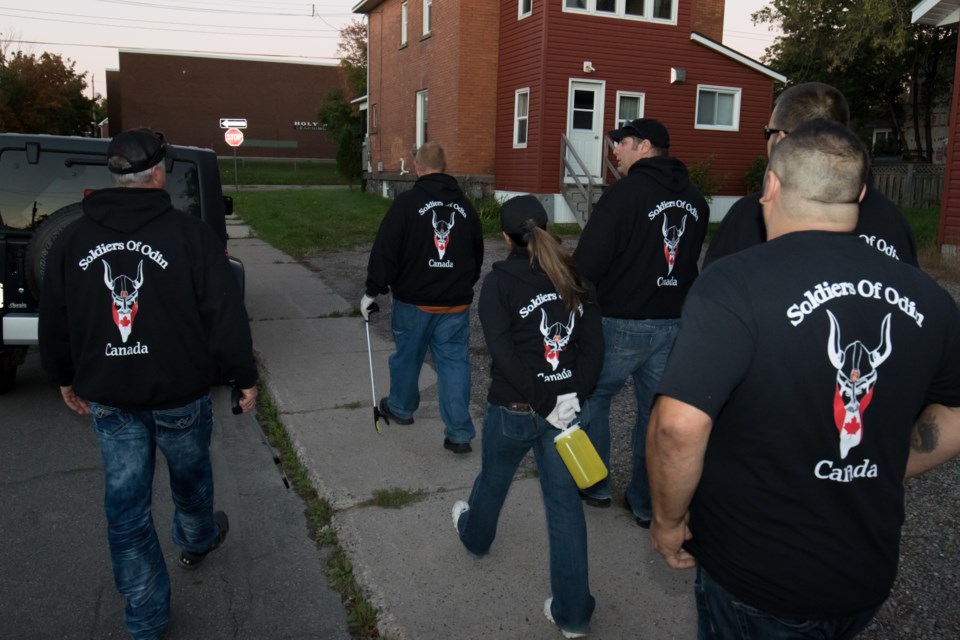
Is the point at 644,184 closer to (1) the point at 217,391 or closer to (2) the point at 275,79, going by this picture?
(1) the point at 217,391

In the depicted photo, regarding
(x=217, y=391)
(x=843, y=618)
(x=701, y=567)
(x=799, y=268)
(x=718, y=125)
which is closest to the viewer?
(x=799, y=268)

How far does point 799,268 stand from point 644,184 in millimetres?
2293

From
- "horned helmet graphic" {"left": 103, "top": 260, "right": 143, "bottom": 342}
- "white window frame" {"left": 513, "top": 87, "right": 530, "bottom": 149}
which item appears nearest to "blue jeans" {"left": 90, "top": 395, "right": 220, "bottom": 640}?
"horned helmet graphic" {"left": 103, "top": 260, "right": 143, "bottom": 342}

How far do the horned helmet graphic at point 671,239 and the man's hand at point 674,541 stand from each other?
221 cm

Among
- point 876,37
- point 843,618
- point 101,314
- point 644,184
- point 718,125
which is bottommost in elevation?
point 843,618

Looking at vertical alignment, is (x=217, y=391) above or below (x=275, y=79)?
below

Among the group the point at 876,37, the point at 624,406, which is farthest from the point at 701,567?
the point at 876,37

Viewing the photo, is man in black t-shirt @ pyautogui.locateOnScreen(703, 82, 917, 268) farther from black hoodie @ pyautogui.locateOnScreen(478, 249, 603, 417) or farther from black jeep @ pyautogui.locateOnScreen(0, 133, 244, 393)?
black jeep @ pyautogui.locateOnScreen(0, 133, 244, 393)

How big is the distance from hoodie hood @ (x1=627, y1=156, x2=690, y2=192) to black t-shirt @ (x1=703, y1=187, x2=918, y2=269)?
880 mm

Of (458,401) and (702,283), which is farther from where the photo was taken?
(458,401)

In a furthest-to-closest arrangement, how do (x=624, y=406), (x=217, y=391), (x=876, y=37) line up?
(x=876, y=37)
(x=217, y=391)
(x=624, y=406)

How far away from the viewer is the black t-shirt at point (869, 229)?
Result: 2.77 metres

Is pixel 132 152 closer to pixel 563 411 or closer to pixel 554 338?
pixel 554 338

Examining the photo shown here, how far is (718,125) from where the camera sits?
21766 mm
